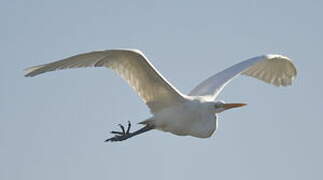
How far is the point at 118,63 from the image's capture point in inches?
502

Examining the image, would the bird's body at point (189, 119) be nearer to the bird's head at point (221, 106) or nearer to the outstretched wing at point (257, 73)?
the bird's head at point (221, 106)

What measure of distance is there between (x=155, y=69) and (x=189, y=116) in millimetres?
1077

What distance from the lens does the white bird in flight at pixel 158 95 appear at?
1225 centimetres

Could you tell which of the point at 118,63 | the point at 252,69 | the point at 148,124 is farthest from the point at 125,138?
the point at 252,69

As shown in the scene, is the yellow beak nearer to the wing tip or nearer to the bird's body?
the bird's body

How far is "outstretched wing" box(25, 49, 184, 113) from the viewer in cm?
1205

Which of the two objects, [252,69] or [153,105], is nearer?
[153,105]

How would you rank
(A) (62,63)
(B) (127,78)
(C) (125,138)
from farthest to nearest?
1. (C) (125,138)
2. (B) (127,78)
3. (A) (62,63)

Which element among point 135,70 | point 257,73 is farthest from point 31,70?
point 257,73

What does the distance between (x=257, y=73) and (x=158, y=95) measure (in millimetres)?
3547

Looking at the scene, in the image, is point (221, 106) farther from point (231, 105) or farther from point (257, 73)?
point (257, 73)

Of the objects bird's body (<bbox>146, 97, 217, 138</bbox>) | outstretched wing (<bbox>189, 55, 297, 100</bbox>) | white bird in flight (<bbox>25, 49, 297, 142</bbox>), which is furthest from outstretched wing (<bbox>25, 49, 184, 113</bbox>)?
outstretched wing (<bbox>189, 55, 297, 100</bbox>)

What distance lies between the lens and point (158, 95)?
1335cm

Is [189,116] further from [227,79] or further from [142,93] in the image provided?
[227,79]
